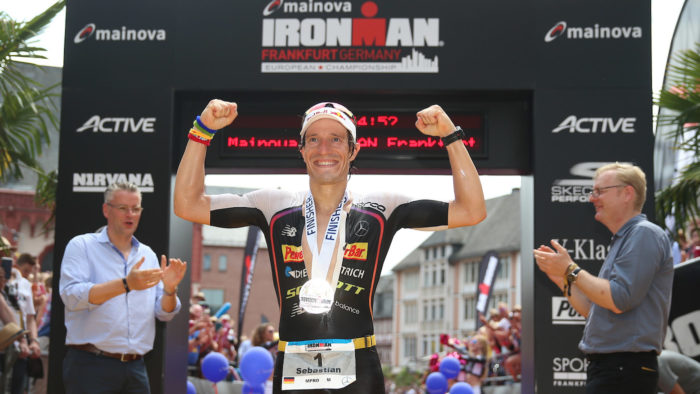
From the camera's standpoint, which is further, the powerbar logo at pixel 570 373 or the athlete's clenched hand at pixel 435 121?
the powerbar logo at pixel 570 373

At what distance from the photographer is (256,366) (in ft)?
30.5

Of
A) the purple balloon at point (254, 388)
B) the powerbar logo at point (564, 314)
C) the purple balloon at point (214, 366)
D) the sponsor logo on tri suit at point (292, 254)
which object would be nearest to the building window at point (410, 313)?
the purple balloon at point (214, 366)

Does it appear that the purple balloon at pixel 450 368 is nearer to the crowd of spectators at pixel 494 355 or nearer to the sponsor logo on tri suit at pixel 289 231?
the crowd of spectators at pixel 494 355

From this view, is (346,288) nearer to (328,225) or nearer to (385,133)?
(328,225)

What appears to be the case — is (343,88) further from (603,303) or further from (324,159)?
(324,159)

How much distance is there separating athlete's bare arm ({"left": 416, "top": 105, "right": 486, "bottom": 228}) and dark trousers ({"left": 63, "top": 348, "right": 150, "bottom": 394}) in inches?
118

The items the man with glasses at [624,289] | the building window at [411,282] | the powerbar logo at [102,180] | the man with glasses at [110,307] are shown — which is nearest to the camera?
the man with glasses at [624,289]

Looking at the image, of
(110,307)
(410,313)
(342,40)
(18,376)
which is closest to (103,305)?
(110,307)

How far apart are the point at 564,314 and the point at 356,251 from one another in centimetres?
387

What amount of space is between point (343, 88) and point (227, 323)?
28.0 feet

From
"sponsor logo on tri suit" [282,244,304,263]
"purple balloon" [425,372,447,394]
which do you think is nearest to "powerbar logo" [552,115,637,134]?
"sponsor logo on tri suit" [282,244,304,263]

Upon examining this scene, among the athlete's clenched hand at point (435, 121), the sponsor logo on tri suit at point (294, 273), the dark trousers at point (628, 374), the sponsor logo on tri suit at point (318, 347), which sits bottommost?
the dark trousers at point (628, 374)

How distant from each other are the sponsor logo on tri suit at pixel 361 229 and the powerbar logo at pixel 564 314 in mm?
3799

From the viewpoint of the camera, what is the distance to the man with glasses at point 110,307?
16.8ft
